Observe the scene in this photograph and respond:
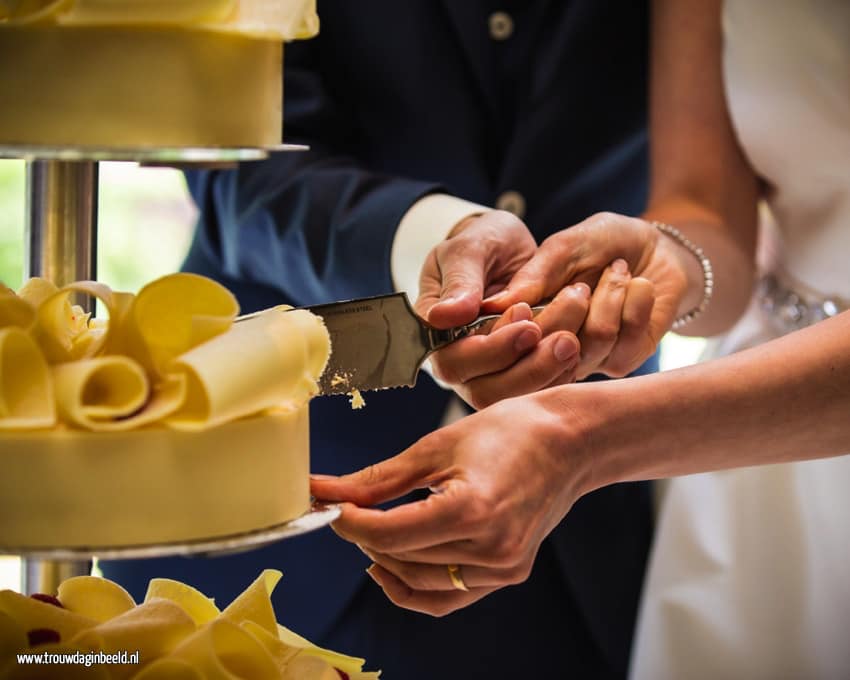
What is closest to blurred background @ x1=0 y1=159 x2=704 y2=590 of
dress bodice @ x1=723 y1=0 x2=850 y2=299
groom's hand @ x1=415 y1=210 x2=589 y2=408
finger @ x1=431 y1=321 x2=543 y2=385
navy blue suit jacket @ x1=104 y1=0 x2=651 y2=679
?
navy blue suit jacket @ x1=104 y1=0 x2=651 y2=679

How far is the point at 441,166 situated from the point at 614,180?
21 centimetres

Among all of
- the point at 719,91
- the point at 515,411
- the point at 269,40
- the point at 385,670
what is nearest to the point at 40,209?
the point at 269,40

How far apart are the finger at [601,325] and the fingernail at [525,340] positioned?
104 mm

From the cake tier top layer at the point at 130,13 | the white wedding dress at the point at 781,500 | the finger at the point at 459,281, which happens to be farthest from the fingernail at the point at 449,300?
the white wedding dress at the point at 781,500

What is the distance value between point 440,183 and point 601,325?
361mm

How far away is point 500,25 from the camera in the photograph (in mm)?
1337

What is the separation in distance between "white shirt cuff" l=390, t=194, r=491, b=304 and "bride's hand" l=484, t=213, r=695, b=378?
93 mm

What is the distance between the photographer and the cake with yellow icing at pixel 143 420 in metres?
0.60

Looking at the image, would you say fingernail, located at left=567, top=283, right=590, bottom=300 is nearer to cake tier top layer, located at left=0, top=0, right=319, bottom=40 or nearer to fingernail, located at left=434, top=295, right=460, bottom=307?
fingernail, located at left=434, top=295, right=460, bottom=307

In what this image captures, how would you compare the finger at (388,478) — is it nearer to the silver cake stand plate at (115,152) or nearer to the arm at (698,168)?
the silver cake stand plate at (115,152)

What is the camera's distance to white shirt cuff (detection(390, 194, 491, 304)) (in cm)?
113

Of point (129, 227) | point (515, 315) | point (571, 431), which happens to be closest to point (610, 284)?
point (515, 315)

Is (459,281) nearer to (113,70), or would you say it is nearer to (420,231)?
(420,231)

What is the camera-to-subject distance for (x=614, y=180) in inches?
56.0
